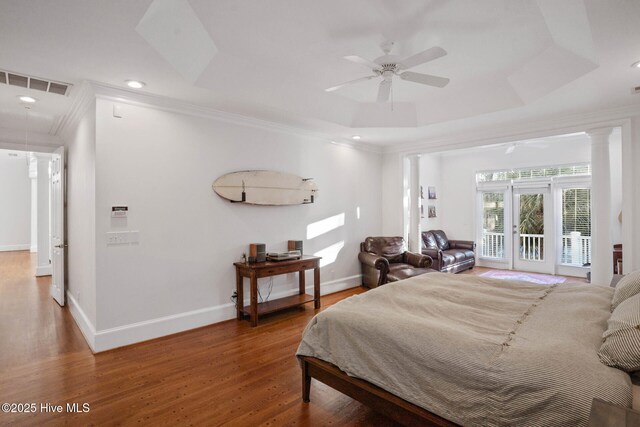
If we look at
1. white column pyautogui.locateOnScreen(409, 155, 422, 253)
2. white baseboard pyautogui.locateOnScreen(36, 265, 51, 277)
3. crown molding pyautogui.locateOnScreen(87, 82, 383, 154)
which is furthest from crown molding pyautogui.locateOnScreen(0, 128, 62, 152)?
white column pyautogui.locateOnScreen(409, 155, 422, 253)

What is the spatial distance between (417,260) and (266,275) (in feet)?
9.20

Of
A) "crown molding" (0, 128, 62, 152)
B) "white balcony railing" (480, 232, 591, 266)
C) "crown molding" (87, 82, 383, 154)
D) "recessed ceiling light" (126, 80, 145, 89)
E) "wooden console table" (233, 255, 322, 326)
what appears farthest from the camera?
"white balcony railing" (480, 232, 591, 266)

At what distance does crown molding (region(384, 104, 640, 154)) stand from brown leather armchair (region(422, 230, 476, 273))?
Answer: 2079 mm

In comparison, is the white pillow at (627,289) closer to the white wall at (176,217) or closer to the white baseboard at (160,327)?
the white wall at (176,217)

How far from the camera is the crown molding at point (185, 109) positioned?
3195 millimetres

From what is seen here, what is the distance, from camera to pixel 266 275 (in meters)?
3.93

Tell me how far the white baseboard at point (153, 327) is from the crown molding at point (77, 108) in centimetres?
225

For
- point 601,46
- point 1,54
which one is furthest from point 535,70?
point 1,54

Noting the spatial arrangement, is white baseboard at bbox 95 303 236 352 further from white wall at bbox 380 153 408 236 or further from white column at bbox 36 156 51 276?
white column at bbox 36 156 51 276

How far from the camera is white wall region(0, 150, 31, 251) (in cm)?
1035

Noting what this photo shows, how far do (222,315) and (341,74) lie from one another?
3.12 m

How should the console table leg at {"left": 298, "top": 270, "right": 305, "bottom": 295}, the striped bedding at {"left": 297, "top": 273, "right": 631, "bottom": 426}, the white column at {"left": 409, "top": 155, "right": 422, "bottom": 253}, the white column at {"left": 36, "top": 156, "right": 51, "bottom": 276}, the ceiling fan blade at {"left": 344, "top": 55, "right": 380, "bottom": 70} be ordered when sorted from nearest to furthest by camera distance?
the striped bedding at {"left": 297, "top": 273, "right": 631, "bottom": 426} < the ceiling fan blade at {"left": 344, "top": 55, "right": 380, "bottom": 70} < the console table leg at {"left": 298, "top": 270, "right": 305, "bottom": 295} < the white column at {"left": 409, "top": 155, "right": 422, "bottom": 253} < the white column at {"left": 36, "top": 156, "right": 51, "bottom": 276}

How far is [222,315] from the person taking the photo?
3994 mm

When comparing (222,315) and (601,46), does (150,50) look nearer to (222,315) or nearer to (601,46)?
(222,315)
